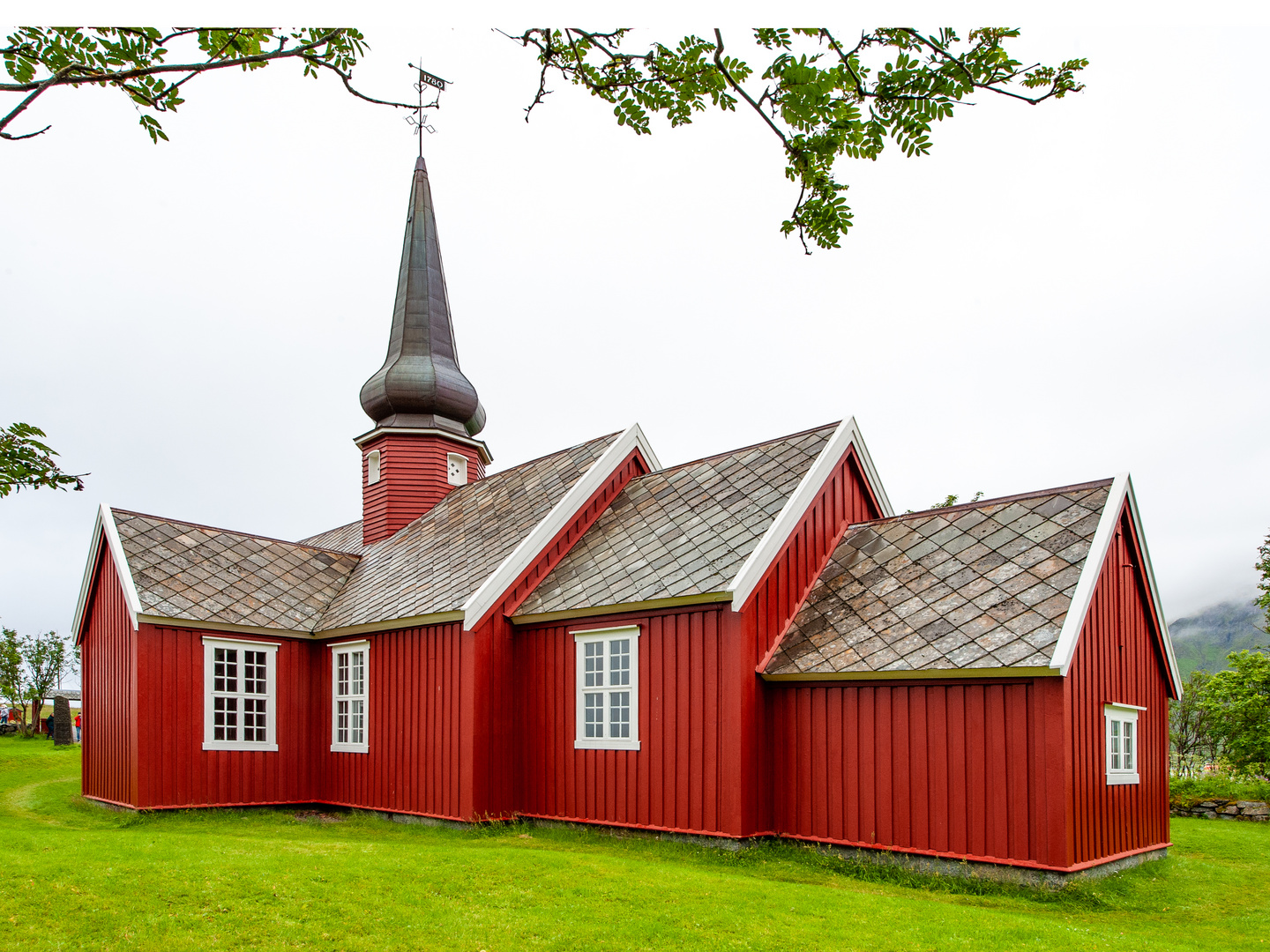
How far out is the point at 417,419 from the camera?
21.8 m

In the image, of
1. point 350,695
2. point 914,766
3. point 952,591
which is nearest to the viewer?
point 914,766

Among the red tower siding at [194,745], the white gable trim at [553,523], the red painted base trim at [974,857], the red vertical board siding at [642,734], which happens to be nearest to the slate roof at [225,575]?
the red tower siding at [194,745]

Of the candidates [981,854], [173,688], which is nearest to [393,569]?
[173,688]

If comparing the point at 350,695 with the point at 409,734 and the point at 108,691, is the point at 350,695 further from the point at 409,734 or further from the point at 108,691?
the point at 108,691

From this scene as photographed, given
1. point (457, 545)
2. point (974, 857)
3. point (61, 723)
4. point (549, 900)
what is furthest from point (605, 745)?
point (61, 723)

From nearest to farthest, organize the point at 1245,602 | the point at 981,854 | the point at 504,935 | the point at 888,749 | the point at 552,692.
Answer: the point at 504,935 → the point at 981,854 → the point at 888,749 → the point at 552,692 → the point at 1245,602

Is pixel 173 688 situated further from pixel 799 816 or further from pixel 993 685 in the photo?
pixel 993 685

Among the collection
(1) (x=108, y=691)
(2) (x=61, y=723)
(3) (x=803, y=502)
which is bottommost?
(2) (x=61, y=723)

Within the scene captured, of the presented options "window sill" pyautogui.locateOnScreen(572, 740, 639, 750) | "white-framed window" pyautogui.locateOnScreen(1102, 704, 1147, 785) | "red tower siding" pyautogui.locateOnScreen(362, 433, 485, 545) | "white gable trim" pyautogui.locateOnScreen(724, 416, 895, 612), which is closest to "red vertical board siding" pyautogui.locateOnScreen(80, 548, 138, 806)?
Result: "red tower siding" pyautogui.locateOnScreen(362, 433, 485, 545)

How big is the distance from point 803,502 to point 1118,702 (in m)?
4.53

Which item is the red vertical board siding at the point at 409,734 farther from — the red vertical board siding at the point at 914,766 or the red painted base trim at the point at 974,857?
the red painted base trim at the point at 974,857

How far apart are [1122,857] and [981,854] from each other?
7.35 ft

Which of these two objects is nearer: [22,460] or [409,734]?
[22,460]

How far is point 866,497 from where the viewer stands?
15156 millimetres
